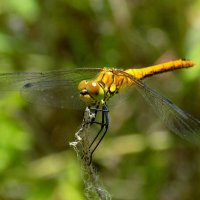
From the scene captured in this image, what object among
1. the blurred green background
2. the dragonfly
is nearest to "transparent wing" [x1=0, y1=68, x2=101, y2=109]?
the dragonfly

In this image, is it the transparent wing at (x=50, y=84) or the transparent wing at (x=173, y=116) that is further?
the transparent wing at (x=50, y=84)

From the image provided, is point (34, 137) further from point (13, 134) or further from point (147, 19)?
point (147, 19)

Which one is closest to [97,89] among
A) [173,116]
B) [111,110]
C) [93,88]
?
[93,88]

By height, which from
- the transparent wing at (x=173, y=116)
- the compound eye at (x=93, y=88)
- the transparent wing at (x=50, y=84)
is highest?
the transparent wing at (x=50, y=84)

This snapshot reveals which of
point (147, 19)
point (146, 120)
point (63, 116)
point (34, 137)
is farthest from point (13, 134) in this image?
point (147, 19)

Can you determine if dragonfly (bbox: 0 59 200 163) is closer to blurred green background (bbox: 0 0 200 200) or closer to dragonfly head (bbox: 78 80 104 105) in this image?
dragonfly head (bbox: 78 80 104 105)

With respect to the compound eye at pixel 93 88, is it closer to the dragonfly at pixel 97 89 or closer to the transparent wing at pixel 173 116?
the dragonfly at pixel 97 89

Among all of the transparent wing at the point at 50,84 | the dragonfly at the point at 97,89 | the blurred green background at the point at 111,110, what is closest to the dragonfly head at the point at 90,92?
the dragonfly at the point at 97,89

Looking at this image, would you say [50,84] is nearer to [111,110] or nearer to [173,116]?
[173,116]
